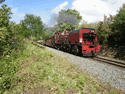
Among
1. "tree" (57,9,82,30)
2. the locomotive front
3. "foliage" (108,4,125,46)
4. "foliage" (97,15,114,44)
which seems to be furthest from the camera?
"tree" (57,9,82,30)

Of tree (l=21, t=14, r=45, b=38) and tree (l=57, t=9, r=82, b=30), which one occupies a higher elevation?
tree (l=57, t=9, r=82, b=30)

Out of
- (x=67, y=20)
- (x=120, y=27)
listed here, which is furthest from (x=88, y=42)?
(x=67, y=20)

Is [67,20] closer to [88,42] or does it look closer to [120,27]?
[120,27]

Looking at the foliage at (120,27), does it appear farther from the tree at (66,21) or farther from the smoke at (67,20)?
the smoke at (67,20)

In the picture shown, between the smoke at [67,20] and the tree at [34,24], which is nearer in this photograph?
the tree at [34,24]

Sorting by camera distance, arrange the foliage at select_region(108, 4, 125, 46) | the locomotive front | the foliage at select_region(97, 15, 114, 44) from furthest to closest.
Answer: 1. the foliage at select_region(97, 15, 114, 44)
2. the foliage at select_region(108, 4, 125, 46)
3. the locomotive front

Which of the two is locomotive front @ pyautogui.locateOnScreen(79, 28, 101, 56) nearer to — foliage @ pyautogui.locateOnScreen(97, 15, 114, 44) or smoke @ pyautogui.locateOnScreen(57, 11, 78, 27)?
foliage @ pyautogui.locateOnScreen(97, 15, 114, 44)

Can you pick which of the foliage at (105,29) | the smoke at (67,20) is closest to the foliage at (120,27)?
the foliage at (105,29)

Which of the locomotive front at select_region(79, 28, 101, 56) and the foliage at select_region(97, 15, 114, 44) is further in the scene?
the foliage at select_region(97, 15, 114, 44)

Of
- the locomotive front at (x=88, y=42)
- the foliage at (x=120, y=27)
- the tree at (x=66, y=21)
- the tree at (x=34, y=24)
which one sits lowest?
the locomotive front at (x=88, y=42)

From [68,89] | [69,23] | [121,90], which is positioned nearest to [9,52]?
[68,89]

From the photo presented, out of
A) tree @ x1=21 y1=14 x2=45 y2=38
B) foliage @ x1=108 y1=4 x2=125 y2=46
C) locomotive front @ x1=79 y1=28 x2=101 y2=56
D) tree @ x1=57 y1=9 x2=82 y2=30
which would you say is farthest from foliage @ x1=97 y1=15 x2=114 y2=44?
tree @ x1=57 y1=9 x2=82 y2=30

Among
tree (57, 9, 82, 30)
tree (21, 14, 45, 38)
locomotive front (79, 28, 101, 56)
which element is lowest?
locomotive front (79, 28, 101, 56)

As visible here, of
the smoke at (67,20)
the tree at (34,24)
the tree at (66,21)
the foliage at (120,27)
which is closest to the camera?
the foliage at (120,27)
